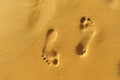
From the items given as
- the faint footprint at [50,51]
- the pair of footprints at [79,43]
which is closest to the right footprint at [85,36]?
the pair of footprints at [79,43]

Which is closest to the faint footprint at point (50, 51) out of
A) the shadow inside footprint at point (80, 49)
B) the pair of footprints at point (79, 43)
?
the pair of footprints at point (79, 43)

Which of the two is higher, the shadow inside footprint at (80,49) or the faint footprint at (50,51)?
the faint footprint at (50,51)

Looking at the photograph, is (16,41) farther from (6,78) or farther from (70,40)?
(70,40)

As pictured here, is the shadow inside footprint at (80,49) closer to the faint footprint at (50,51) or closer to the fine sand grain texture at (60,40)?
the fine sand grain texture at (60,40)

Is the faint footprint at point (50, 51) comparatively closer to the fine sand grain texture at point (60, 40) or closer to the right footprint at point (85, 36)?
the fine sand grain texture at point (60, 40)

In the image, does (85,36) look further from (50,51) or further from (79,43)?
(50,51)
